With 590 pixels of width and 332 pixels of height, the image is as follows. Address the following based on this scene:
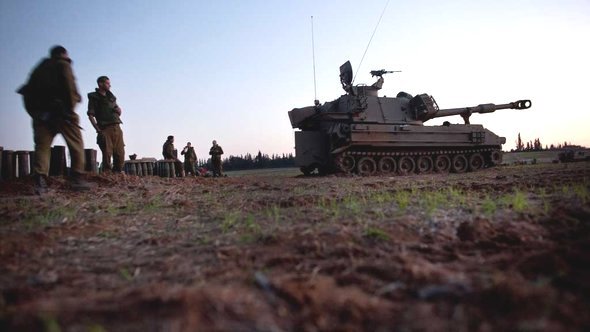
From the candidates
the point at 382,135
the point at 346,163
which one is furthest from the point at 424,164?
the point at 346,163

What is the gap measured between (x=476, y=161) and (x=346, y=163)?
21.9ft

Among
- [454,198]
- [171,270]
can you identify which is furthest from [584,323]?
[454,198]

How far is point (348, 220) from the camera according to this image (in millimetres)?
3139

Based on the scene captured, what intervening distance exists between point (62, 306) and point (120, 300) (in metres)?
0.23

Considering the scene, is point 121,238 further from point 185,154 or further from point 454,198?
point 185,154

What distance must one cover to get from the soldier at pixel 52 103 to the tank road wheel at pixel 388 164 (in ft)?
35.5

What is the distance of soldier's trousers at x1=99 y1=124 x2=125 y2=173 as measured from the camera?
7664mm

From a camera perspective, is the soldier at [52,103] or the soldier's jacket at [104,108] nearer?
the soldier at [52,103]

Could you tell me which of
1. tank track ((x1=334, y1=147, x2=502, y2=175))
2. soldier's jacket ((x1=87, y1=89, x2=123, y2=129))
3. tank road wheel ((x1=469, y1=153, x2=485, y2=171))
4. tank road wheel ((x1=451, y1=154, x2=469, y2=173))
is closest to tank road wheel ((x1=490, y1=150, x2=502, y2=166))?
tank track ((x1=334, y1=147, x2=502, y2=175))

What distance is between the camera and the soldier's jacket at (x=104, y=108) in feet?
23.8

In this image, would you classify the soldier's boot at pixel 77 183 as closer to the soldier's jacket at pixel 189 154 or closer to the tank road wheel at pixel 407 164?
the tank road wheel at pixel 407 164

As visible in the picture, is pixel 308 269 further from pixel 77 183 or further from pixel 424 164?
pixel 424 164

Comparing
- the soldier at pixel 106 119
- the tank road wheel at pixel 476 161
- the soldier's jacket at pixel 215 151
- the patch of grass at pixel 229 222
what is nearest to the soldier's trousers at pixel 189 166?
the soldier's jacket at pixel 215 151

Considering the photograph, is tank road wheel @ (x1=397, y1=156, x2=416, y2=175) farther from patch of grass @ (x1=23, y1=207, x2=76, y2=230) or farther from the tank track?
patch of grass @ (x1=23, y1=207, x2=76, y2=230)
